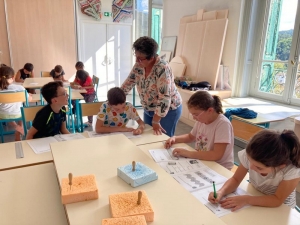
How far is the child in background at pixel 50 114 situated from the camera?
1864 mm

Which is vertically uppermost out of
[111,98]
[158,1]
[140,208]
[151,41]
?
[158,1]

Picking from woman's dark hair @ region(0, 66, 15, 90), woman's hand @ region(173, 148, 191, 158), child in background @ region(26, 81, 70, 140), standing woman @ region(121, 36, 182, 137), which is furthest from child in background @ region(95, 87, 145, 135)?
woman's dark hair @ region(0, 66, 15, 90)

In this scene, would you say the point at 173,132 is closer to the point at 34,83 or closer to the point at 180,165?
the point at 180,165

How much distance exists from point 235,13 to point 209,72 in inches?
37.4

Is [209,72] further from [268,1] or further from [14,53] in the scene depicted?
A: [14,53]

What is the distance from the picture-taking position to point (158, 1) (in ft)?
19.0

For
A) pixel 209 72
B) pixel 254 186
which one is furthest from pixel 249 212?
pixel 209 72

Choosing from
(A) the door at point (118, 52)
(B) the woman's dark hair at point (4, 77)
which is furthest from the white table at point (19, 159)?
(A) the door at point (118, 52)

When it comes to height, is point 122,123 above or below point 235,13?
below

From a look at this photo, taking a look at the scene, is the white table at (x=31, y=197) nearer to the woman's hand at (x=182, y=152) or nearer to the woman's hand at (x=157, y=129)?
the woman's hand at (x=182, y=152)

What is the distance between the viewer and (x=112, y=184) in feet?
3.31

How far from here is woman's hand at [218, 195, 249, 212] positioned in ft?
3.26

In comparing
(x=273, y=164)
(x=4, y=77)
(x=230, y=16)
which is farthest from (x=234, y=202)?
(x=230, y=16)

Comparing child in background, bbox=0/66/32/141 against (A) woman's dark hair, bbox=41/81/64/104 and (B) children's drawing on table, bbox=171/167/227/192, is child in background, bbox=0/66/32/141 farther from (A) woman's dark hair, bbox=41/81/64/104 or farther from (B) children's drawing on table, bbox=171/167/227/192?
(B) children's drawing on table, bbox=171/167/227/192
